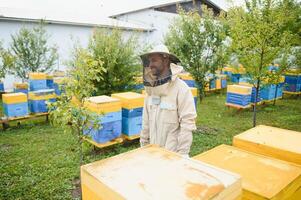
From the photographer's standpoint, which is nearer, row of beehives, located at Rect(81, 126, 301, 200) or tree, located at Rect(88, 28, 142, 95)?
row of beehives, located at Rect(81, 126, 301, 200)

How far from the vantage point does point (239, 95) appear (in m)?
8.72

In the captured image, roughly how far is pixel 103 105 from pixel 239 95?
17.7 feet

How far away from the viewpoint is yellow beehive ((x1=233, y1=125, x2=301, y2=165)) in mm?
1859

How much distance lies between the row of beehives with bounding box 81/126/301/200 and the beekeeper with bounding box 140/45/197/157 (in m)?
0.81

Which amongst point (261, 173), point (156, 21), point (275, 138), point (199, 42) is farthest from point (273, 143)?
point (156, 21)

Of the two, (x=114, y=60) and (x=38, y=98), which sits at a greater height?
(x=114, y=60)

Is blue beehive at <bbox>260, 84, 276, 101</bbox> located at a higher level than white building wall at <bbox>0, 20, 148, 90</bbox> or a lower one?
lower

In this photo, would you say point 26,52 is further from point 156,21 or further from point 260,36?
point 156,21

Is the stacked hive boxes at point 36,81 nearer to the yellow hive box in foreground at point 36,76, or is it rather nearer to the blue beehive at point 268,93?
the yellow hive box in foreground at point 36,76

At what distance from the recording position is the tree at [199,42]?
27.9 feet

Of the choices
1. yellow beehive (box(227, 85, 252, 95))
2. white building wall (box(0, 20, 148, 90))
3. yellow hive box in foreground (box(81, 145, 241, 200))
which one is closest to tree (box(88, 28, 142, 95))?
yellow beehive (box(227, 85, 252, 95))

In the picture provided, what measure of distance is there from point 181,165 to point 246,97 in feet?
25.9

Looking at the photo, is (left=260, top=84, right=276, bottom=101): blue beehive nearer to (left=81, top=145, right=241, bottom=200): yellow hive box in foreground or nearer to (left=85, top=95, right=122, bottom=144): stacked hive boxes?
(left=85, top=95, right=122, bottom=144): stacked hive boxes

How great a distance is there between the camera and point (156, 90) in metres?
2.80
